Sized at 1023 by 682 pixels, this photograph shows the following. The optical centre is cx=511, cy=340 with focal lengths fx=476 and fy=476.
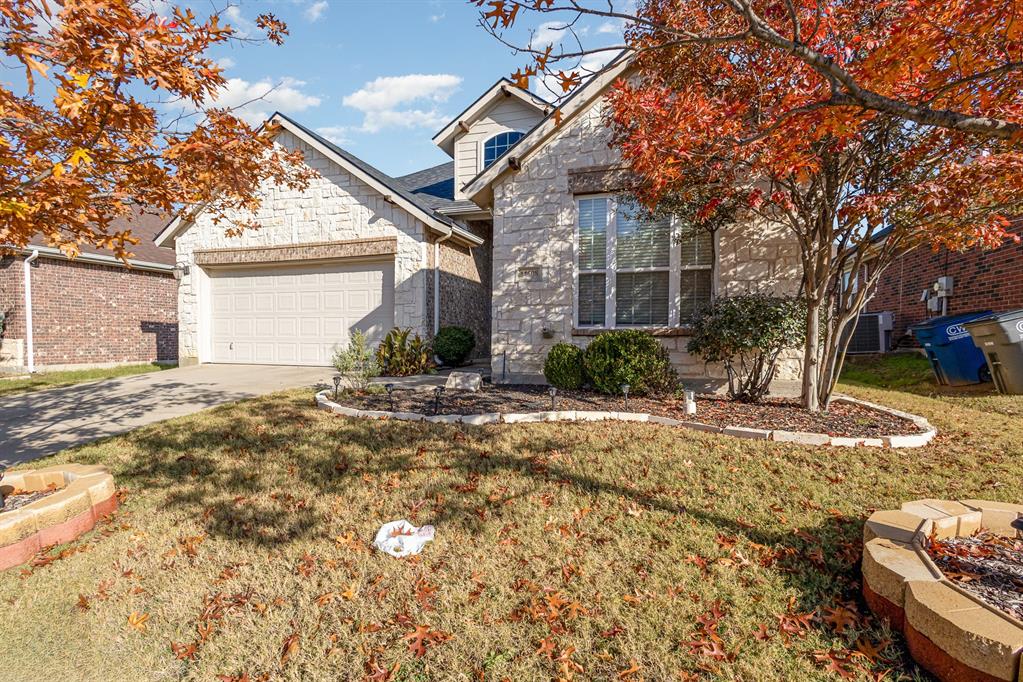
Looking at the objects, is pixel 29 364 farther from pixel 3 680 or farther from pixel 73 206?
pixel 3 680

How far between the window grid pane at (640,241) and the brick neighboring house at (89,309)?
10163mm

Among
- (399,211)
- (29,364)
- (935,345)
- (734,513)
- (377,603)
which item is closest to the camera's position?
(377,603)

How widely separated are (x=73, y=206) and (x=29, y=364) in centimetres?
1246

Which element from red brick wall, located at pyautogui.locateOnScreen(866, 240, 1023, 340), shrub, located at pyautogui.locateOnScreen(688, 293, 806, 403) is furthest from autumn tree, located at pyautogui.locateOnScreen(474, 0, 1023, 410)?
red brick wall, located at pyautogui.locateOnScreen(866, 240, 1023, 340)

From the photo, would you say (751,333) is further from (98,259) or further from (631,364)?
(98,259)

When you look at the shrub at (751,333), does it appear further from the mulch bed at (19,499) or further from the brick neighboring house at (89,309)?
the brick neighboring house at (89,309)

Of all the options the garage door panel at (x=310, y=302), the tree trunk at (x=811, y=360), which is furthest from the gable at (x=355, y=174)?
the tree trunk at (x=811, y=360)

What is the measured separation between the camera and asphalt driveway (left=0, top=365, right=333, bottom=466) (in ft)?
18.2

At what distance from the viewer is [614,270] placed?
7852 millimetres

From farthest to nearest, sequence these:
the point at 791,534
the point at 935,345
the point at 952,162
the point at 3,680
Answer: the point at 935,345, the point at 952,162, the point at 791,534, the point at 3,680

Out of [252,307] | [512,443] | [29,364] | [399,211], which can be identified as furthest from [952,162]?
[29,364]

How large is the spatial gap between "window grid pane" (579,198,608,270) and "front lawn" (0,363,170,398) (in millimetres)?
10221

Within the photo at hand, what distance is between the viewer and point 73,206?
321 centimetres

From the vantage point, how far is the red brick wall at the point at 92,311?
39.3ft
